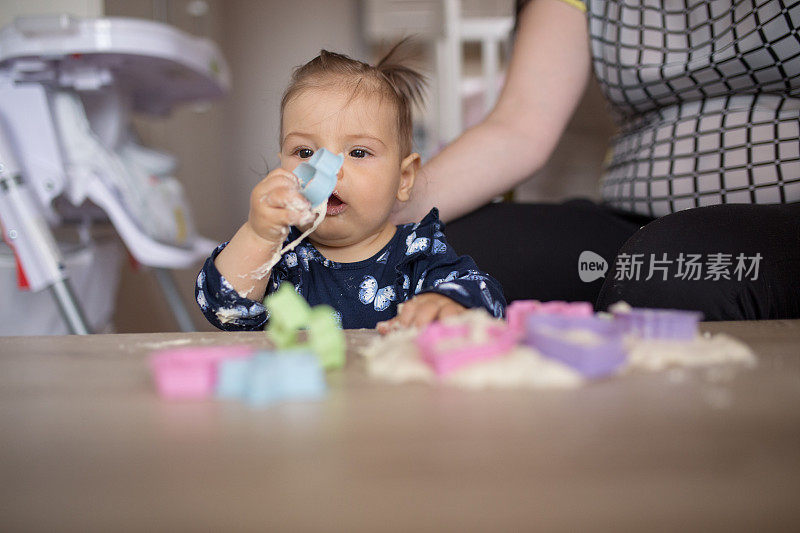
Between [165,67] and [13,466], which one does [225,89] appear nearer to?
[165,67]

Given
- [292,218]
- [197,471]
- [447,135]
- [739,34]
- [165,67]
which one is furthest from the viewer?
[447,135]

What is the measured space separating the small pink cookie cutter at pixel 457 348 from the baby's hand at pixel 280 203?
27 cm

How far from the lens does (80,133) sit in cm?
135

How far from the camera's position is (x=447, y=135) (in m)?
2.64

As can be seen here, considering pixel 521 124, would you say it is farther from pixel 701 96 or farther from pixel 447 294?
pixel 447 294

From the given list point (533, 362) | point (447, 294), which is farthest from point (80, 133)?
point (533, 362)

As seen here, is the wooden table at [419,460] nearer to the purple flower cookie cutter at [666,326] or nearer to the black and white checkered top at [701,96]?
the purple flower cookie cutter at [666,326]

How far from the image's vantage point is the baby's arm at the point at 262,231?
664 mm

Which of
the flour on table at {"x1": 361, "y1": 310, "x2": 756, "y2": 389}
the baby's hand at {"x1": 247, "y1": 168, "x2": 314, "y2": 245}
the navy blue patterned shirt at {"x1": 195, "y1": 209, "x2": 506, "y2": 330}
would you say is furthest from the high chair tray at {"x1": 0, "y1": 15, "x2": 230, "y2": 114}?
the flour on table at {"x1": 361, "y1": 310, "x2": 756, "y2": 389}

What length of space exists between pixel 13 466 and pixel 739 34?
1.01 m

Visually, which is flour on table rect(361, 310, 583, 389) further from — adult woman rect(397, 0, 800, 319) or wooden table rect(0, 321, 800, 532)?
adult woman rect(397, 0, 800, 319)

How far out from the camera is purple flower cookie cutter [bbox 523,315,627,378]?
1.23ft

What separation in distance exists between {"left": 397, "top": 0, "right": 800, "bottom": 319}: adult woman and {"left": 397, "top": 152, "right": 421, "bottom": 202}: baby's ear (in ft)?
0.14

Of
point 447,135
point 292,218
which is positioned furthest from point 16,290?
point 447,135
